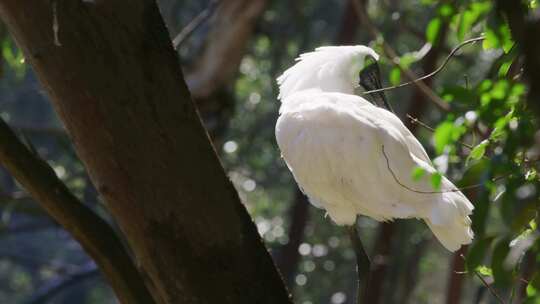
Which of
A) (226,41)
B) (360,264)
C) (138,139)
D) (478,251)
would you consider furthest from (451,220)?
(226,41)

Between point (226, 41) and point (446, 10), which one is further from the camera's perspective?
point (226, 41)

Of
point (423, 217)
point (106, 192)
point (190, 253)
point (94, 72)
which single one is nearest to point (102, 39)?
point (94, 72)

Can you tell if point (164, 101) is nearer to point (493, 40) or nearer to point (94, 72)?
point (94, 72)

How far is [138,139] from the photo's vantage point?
9.61ft

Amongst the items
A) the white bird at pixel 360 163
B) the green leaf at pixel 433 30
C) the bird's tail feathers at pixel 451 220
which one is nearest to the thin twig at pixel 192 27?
the white bird at pixel 360 163

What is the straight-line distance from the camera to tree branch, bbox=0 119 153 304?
316 cm

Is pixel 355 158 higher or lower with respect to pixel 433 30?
lower

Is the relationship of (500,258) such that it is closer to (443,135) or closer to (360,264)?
(443,135)

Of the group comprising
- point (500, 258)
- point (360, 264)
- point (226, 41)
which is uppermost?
point (500, 258)

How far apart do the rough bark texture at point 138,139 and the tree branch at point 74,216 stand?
0.22m

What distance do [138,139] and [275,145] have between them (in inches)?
276

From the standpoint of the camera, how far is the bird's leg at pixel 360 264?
4.19 metres

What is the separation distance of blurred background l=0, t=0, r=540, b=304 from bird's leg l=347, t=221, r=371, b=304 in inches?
17.8

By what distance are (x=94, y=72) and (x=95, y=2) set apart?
20cm
